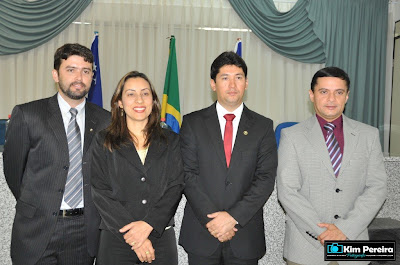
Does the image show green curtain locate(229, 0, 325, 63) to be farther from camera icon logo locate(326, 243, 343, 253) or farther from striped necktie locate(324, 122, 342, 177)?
camera icon logo locate(326, 243, 343, 253)

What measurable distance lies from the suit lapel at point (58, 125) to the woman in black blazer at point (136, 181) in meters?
0.19

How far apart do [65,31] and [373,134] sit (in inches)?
181

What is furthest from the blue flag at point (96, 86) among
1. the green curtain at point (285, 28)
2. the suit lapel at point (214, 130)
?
the suit lapel at point (214, 130)

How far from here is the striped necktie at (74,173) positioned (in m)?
1.98

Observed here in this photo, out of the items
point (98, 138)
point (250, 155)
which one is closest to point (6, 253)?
point (98, 138)

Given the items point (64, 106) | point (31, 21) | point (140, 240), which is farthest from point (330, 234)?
point (31, 21)

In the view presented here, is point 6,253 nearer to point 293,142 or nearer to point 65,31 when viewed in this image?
point 293,142

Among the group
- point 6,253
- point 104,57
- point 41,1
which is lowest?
point 6,253

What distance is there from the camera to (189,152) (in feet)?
6.75

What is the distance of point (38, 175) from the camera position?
6.50ft

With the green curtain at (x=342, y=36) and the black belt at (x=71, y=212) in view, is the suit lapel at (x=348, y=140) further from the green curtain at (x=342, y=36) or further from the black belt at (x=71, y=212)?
the green curtain at (x=342, y=36)

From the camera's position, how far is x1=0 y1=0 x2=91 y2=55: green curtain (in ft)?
17.1

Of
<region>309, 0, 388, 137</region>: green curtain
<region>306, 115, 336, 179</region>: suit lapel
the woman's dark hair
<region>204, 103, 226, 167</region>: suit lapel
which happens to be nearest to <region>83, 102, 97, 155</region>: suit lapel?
the woman's dark hair

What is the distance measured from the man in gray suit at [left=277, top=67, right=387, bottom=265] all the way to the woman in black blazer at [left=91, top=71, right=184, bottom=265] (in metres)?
0.62
